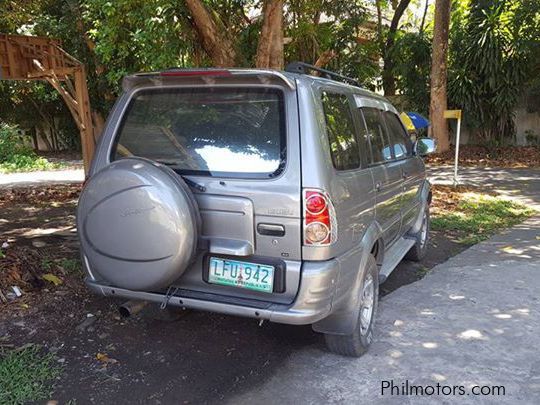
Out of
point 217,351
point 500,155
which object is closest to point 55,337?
point 217,351

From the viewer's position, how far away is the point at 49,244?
5973 mm

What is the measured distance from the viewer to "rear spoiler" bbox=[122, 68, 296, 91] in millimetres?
2986

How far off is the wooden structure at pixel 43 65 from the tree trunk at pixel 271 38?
400 cm

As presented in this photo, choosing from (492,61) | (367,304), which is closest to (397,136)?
(367,304)

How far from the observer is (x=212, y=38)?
7676 mm

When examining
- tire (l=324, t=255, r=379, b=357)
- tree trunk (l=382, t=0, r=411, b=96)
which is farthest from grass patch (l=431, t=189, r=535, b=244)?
tree trunk (l=382, t=0, r=411, b=96)

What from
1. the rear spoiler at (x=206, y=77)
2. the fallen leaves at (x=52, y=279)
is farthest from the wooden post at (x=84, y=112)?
the rear spoiler at (x=206, y=77)

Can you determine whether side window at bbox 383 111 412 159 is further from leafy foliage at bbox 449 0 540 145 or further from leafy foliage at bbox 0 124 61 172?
leafy foliage at bbox 0 124 61 172

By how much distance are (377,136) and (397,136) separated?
2.76ft

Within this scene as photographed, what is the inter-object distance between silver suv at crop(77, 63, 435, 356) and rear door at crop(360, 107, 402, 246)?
0.32m

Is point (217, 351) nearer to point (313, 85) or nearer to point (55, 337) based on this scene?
point (55, 337)

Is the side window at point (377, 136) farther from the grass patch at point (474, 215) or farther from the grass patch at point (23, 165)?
the grass patch at point (23, 165)

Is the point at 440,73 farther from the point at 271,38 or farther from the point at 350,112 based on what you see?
the point at 350,112

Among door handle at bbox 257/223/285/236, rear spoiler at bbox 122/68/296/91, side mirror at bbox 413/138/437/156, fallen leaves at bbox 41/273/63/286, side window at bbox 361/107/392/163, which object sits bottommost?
fallen leaves at bbox 41/273/63/286
